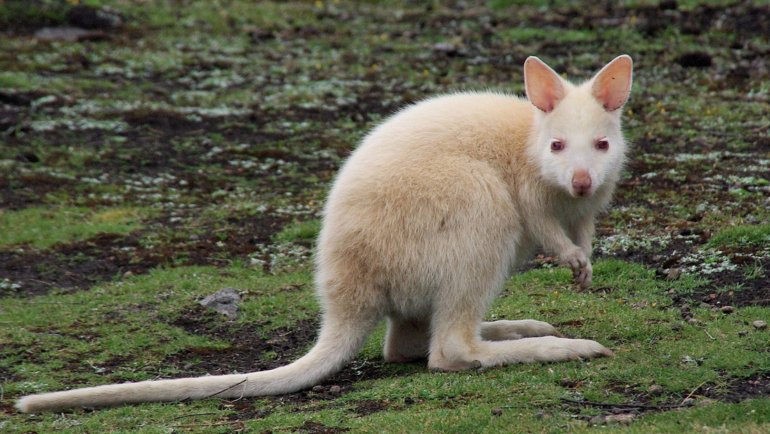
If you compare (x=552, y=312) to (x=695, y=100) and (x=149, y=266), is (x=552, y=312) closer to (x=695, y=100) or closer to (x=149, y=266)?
(x=149, y=266)

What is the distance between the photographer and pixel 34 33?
54.4 feet

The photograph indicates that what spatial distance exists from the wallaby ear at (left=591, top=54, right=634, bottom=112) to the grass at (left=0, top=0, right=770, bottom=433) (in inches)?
55.3

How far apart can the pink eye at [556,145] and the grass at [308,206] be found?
118cm

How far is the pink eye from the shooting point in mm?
5887

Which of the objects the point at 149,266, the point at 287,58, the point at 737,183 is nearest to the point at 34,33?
the point at 287,58

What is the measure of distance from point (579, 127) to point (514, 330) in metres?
1.32

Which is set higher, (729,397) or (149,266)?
(729,397)

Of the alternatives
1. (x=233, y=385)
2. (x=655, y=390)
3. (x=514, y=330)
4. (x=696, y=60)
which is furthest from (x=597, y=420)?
(x=696, y=60)

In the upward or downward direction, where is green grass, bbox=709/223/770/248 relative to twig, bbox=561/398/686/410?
upward

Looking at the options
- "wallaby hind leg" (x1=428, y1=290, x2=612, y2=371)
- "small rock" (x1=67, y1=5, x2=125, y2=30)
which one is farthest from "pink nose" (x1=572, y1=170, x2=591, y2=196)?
"small rock" (x1=67, y1=5, x2=125, y2=30)

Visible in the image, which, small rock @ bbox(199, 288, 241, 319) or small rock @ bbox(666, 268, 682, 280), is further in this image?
small rock @ bbox(199, 288, 241, 319)

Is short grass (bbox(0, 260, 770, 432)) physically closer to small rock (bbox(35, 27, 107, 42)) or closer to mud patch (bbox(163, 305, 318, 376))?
mud patch (bbox(163, 305, 318, 376))

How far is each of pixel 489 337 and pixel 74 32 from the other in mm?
12220

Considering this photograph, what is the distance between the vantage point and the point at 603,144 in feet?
19.3
